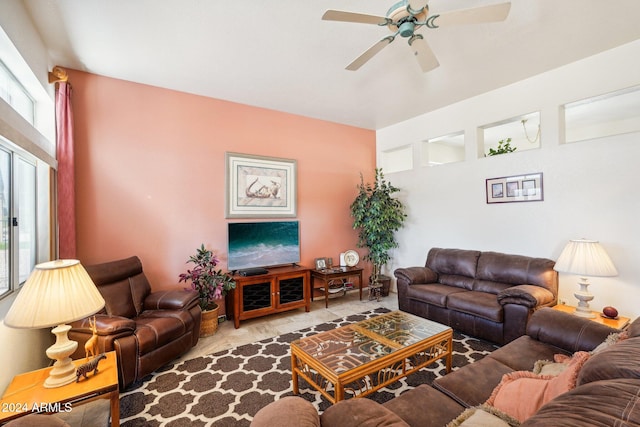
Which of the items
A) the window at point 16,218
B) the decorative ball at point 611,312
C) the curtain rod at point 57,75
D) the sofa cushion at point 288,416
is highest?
the curtain rod at point 57,75

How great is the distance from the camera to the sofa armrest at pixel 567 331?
1.84m

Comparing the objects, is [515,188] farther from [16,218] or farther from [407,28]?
[16,218]

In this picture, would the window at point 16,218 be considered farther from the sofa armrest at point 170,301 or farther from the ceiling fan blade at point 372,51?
the ceiling fan blade at point 372,51

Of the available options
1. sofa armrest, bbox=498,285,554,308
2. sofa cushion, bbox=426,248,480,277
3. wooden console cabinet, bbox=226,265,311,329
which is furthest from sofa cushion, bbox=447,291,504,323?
wooden console cabinet, bbox=226,265,311,329

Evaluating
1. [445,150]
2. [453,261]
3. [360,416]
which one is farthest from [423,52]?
[445,150]

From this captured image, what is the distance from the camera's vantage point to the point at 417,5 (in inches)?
65.4

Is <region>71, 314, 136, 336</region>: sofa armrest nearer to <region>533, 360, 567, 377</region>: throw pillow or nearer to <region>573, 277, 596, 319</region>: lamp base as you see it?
<region>533, 360, 567, 377</region>: throw pillow

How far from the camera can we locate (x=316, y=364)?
6.26 feet

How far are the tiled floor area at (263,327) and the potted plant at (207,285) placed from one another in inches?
6.3

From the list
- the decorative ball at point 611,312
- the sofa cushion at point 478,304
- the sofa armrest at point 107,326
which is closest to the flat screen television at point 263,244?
the sofa armrest at point 107,326

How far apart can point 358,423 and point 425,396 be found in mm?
478

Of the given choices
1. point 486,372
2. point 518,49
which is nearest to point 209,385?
point 486,372

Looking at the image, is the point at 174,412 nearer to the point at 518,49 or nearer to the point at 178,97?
the point at 178,97

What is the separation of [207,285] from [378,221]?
8.73 feet
